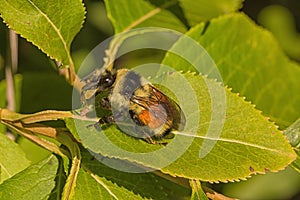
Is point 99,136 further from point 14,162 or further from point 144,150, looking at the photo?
point 14,162

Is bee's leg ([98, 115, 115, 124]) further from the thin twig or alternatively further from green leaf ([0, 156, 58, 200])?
the thin twig

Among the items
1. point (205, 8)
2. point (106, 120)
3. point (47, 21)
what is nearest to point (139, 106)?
point (106, 120)

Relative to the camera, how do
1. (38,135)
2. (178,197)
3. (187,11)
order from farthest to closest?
(187,11) < (178,197) < (38,135)

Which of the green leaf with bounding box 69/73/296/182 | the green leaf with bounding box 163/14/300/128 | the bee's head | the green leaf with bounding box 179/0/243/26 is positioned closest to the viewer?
the green leaf with bounding box 69/73/296/182

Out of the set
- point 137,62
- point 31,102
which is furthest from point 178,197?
point 137,62

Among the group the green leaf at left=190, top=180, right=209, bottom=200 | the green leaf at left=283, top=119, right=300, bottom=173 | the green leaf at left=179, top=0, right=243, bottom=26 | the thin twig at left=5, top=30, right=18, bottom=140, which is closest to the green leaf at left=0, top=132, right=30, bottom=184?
the thin twig at left=5, top=30, right=18, bottom=140

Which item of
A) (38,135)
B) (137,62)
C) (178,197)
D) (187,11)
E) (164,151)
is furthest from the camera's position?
(137,62)
